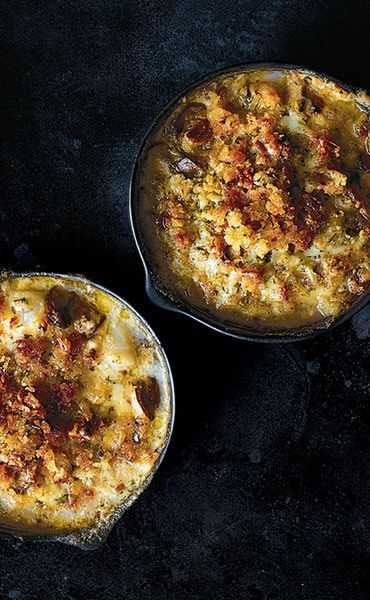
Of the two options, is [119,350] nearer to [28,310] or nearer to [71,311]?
[71,311]

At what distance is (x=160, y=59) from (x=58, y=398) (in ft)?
5.65

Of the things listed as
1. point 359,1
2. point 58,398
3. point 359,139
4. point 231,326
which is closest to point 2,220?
point 58,398

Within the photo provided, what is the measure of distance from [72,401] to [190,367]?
70 centimetres

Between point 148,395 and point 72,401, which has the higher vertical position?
point 148,395

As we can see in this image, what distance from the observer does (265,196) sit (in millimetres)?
2865

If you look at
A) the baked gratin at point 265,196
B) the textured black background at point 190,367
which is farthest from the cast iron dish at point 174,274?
the textured black background at point 190,367

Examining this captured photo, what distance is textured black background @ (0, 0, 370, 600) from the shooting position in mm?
3521

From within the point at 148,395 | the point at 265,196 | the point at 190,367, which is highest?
the point at 265,196

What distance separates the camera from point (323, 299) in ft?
9.98

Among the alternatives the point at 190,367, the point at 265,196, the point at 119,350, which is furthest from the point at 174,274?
the point at 190,367

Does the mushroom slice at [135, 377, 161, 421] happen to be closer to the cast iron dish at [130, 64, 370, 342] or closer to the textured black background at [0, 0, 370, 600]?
the cast iron dish at [130, 64, 370, 342]

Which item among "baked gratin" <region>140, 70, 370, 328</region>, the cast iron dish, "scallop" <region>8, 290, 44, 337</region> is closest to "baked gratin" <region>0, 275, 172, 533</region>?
"scallop" <region>8, 290, 44, 337</region>

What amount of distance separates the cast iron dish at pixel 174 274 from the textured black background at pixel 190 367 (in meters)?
0.46

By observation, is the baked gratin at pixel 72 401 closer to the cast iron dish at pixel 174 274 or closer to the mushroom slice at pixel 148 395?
the mushroom slice at pixel 148 395
